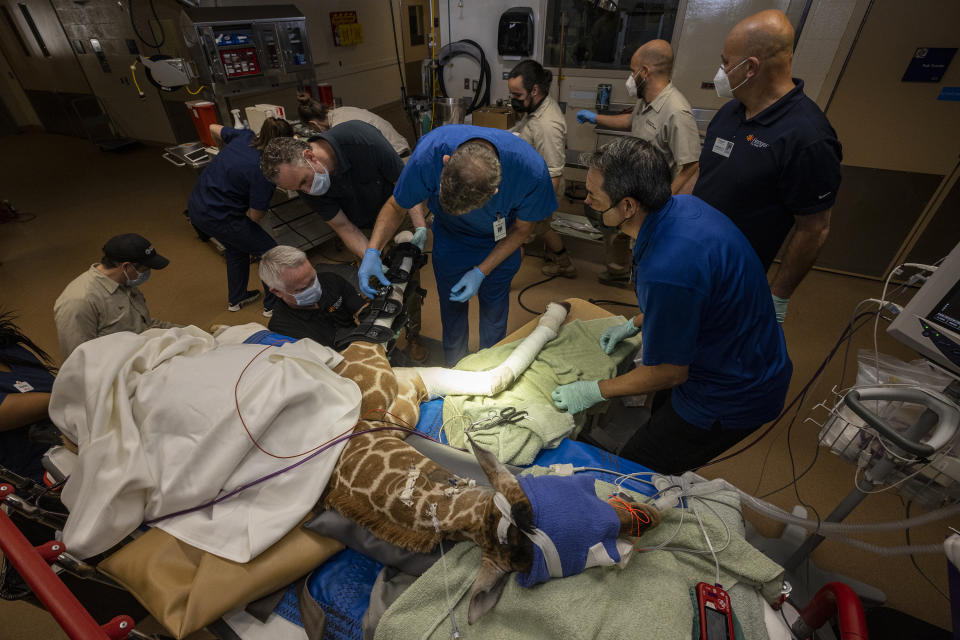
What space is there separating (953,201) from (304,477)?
14.2ft

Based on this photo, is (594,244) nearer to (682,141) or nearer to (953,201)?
(682,141)

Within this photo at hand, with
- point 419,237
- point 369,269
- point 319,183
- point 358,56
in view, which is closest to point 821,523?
point 369,269

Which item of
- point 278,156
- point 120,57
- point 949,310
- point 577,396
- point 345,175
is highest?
point 120,57

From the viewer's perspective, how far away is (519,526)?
974mm

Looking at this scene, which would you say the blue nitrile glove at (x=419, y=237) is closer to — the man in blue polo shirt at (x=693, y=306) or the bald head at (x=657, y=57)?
the man in blue polo shirt at (x=693, y=306)

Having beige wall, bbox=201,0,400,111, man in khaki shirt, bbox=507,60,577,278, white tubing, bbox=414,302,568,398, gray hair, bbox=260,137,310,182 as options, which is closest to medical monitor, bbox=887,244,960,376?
white tubing, bbox=414,302,568,398

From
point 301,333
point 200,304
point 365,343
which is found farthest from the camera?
point 200,304

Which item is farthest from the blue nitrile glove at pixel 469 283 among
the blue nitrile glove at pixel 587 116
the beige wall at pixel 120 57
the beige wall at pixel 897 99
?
the beige wall at pixel 120 57

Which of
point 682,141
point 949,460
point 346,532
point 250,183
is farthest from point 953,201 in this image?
point 250,183

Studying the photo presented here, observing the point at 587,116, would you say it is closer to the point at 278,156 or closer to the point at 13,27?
the point at 278,156

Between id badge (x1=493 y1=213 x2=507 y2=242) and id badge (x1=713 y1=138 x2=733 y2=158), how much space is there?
1.09 meters

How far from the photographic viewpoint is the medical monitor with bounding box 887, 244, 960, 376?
1.14m

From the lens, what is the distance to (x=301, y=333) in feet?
7.03

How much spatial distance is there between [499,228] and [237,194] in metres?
1.95
